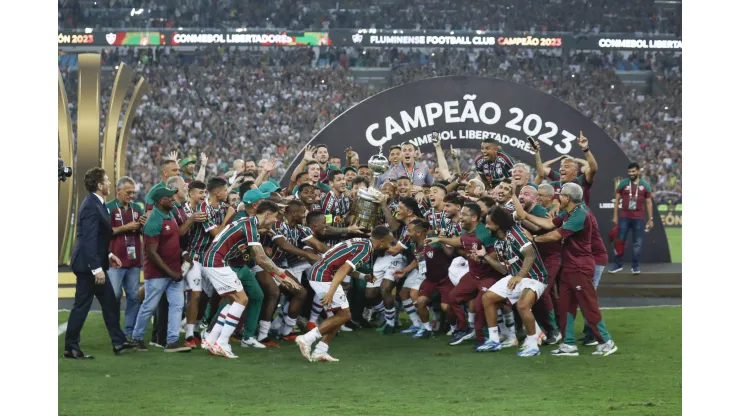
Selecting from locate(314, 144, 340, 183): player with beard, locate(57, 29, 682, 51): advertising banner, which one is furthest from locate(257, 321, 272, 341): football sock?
locate(57, 29, 682, 51): advertising banner

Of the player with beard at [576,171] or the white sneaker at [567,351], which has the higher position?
the player with beard at [576,171]

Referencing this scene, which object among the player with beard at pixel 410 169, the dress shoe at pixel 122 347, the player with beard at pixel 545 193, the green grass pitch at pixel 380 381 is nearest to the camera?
the green grass pitch at pixel 380 381

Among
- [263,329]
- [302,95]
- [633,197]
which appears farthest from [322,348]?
[302,95]

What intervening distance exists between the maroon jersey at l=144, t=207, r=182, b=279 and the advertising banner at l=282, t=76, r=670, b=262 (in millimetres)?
5452

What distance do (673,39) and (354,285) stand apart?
3638cm

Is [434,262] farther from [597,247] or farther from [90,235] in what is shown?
[90,235]

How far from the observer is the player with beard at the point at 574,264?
29.7ft

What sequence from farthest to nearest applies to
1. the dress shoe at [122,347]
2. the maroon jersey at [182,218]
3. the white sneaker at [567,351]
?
1. the maroon jersey at [182,218]
2. the dress shoe at [122,347]
3. the white sneaker at [567,351]

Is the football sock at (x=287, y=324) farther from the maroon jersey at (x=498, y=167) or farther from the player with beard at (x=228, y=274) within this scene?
the maroon jersey at (x=498, y=167)

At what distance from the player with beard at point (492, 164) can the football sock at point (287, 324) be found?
307 centimetres

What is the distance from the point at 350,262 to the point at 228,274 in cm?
124

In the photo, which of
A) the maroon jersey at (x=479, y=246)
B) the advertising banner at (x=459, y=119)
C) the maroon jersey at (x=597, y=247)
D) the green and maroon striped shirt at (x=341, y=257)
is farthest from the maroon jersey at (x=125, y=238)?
the advertising banner at (x=459, y=119)
